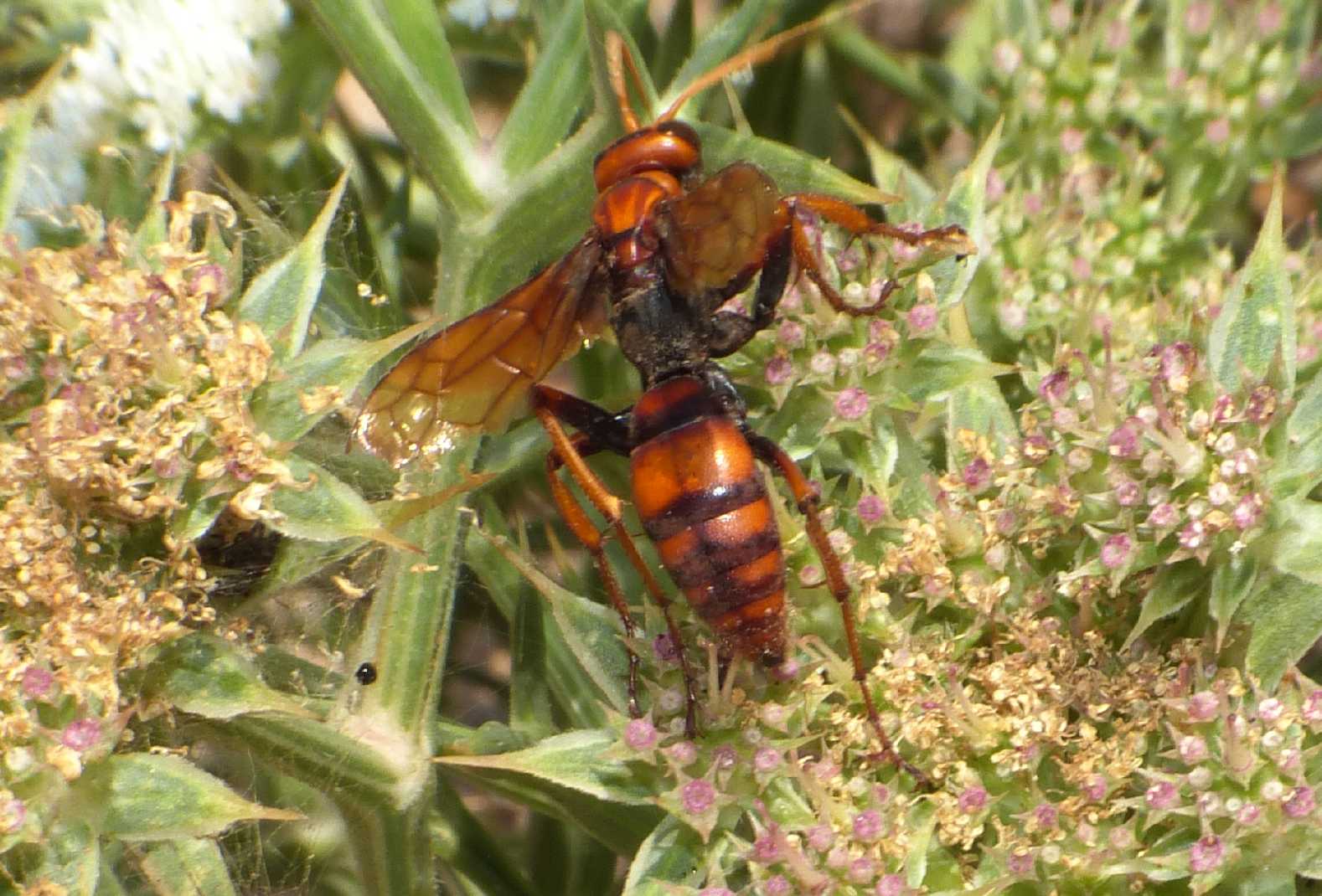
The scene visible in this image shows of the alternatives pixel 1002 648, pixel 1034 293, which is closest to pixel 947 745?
pixel 1002 648

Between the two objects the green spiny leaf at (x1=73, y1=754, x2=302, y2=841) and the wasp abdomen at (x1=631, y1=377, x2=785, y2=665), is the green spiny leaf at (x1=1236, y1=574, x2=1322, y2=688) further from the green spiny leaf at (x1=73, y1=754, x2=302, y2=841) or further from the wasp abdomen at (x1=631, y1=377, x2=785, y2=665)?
the green spiny leaf at (x1=73, y1=754, x2=302, y2=841)

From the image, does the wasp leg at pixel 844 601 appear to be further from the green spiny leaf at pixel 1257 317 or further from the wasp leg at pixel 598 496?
the green spiny leaf at pixel 1257 317

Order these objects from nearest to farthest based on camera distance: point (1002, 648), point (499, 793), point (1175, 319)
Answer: point (1002, 648) < point (1175, 319) < point (499, 793)

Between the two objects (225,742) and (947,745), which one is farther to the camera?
(225,742)

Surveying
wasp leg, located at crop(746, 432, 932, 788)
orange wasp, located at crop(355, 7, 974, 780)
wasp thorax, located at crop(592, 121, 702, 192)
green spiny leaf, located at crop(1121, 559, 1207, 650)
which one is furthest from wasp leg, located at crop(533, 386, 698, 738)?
green spiny leaf, located at crop(1121, 559, 1207, 650)

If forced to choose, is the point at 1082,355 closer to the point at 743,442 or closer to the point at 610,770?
the point at 743,442

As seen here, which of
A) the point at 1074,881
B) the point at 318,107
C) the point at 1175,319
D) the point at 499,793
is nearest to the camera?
the point at 1074,881

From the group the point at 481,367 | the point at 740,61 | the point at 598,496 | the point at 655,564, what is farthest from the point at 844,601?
the point at 740,61

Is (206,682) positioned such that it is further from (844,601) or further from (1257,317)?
(1257,317)
